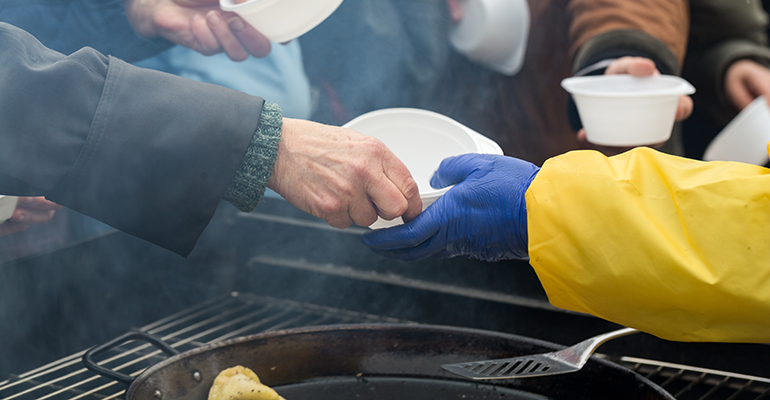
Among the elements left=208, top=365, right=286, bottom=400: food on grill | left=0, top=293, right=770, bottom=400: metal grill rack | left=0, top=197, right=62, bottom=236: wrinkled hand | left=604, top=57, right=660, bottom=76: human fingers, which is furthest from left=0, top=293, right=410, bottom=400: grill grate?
left=604, top=57, right=660, bottom=76: human fingers

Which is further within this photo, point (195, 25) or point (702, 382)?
point (195, 25)

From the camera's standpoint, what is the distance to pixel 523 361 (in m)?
0.91

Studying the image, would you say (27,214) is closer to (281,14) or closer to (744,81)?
(281,14)

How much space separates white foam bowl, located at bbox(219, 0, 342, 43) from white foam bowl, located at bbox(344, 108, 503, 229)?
0.31 m

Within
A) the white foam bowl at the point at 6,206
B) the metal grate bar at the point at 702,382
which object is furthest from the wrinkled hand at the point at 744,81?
the white foam bowl at the point at 6,206

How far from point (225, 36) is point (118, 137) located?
0.72 m

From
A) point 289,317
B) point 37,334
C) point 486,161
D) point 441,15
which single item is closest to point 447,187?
point 486,161

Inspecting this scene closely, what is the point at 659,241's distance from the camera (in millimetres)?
771

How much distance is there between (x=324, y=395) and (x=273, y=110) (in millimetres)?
606

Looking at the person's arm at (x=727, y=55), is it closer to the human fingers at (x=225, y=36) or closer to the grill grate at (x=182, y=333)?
the grill grate at (x=182, y=333)

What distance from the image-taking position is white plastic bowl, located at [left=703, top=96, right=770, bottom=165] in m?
1.41

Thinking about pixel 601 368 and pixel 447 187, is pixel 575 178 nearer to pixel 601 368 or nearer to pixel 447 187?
pixel 447 187

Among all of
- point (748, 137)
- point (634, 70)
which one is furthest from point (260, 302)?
point (748, 137)

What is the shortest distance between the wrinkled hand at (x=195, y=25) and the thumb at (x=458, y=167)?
769 mm
